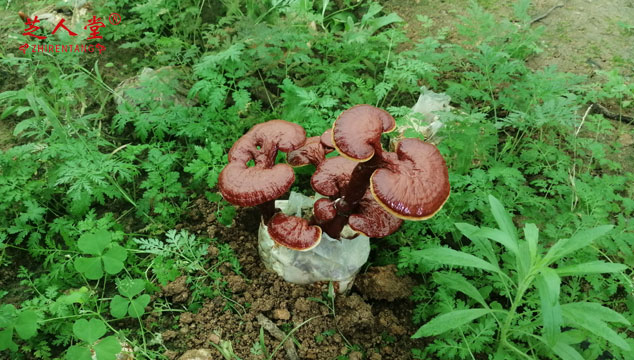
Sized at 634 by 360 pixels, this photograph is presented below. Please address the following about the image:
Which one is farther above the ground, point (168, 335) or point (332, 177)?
point (332, 177)

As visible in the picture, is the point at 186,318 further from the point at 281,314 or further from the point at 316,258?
the point at 316,258

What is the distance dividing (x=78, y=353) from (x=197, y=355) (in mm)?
705

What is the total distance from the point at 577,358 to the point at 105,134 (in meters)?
4.25

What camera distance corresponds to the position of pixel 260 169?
2.51 m

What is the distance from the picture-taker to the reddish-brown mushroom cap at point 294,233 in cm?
261

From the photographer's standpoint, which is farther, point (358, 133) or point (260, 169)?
point (260, 169)

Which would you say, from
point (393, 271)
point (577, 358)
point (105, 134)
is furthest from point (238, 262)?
point (577, 358)

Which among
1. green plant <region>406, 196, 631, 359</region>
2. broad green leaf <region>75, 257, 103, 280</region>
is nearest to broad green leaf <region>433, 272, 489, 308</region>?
green plant <region>406, 196, 631, 359</region>

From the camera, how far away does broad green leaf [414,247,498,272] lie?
2.38 m

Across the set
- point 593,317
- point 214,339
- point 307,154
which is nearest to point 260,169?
point 307,154

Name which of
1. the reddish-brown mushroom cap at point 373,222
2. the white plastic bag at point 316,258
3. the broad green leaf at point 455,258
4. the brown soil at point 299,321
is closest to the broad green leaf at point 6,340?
the brown soil at point 299,321

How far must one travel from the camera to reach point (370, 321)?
297 centimetres

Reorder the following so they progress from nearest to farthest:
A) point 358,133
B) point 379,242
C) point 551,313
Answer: point 551,313 < point 358,133 < point 379,242

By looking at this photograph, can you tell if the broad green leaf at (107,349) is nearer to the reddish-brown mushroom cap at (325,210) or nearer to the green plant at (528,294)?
the reddish-brown mushroom cap at (325,210)
